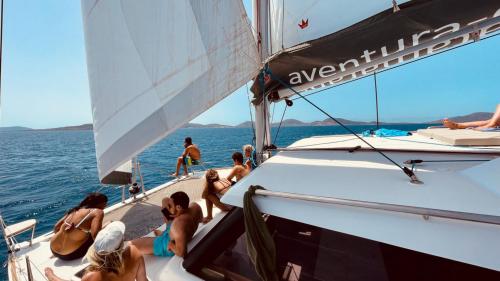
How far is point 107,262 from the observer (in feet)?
5.24

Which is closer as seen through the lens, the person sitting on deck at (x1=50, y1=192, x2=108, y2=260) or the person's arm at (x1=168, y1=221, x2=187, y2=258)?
the person's arm at (x1=168, y1=221, x2=187, y2=258)

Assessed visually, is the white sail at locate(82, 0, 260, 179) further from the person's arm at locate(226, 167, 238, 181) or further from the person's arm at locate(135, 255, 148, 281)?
the person's arm at locate(226, 167, 238, 181)

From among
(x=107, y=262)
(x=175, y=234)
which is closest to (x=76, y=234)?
(x=107, y=262)

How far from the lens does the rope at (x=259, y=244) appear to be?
1.27m

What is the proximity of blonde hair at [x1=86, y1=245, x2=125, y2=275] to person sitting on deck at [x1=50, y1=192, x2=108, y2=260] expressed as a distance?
4.06 ft

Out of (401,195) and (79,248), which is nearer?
(401,195)

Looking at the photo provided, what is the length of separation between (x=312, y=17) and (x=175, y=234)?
285cm

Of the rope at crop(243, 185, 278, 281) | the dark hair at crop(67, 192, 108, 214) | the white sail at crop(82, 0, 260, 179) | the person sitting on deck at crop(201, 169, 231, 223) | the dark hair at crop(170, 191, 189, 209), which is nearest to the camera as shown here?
the rope at crop(243, 185, 278, 281)

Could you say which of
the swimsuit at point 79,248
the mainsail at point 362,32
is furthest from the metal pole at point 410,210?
the swimsuit at point 79,248

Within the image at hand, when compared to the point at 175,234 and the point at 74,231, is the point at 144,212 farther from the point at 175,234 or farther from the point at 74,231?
the point at 175,234

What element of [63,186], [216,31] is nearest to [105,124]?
[216,31]

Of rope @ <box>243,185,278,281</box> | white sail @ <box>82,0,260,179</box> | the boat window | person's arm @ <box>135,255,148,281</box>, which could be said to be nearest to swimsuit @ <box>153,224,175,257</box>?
person's arm @ <box>135,255,148,281</box>

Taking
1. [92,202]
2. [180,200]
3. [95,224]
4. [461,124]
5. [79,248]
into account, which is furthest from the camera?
[461,124]

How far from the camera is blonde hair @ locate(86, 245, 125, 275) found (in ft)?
5.23
